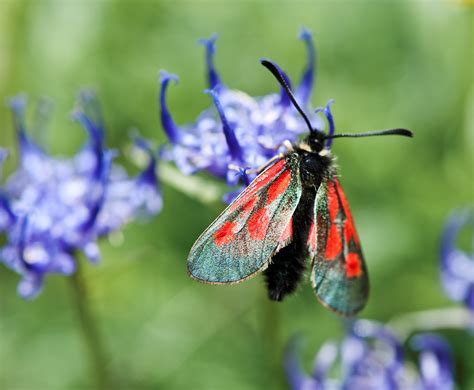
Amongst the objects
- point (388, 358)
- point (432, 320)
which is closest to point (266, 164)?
point (388, 358)

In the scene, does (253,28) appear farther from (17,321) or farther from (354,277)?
(354,277)

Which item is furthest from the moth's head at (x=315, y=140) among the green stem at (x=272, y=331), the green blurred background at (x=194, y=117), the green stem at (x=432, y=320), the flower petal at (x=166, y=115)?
the green blurred background at (x=194, y=117)

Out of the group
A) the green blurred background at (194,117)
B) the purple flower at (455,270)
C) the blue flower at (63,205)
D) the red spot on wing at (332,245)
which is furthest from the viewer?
the green blurred background at (194,117)

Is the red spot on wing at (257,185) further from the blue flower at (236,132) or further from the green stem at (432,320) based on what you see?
the green stem at (432,320)

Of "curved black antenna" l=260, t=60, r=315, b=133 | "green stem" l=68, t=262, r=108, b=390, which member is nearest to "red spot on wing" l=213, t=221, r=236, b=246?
"curved black antenna" l=260, t=60, r=315, b=133

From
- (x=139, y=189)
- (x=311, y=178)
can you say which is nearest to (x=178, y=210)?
(x=139, y=189)

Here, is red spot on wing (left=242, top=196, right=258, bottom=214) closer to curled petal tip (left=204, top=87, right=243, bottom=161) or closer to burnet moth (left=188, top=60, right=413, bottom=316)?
burnet moth (left=188, top=60, right=413, bottom=316)

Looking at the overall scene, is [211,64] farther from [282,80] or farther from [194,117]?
[194,117]
